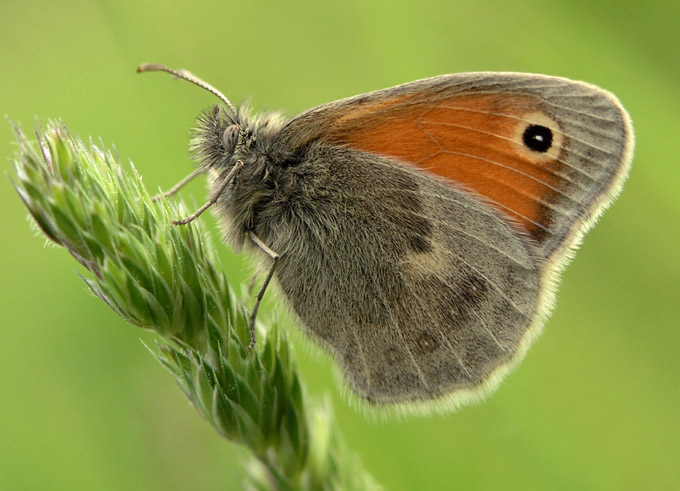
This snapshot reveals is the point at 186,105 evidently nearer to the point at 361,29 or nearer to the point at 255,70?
the point at 255,70

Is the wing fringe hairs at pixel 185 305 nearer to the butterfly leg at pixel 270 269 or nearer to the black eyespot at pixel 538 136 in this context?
the butterfly leg at pixel 270 269

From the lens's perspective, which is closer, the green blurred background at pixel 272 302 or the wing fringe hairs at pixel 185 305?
the wing fringe hairs at pixel 185 305

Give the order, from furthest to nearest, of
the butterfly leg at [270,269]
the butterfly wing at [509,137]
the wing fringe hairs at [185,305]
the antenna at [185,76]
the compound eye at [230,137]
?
the compound eye at [230,137] < the antenna at [185,76] < the butterfly wing at [509,137] < the butterfly leg at [270,269] < the wing fringe hairs at [185,305]

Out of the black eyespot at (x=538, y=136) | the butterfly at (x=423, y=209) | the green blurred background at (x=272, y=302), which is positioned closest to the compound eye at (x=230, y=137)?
the butterfly at (x=423, y=209)

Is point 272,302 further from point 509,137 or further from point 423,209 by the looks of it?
point 509,137

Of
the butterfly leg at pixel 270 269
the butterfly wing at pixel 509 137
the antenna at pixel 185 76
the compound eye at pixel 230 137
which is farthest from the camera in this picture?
the compound eye at pixel 230 137

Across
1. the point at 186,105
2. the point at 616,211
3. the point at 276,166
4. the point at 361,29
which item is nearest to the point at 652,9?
the point at 616,211

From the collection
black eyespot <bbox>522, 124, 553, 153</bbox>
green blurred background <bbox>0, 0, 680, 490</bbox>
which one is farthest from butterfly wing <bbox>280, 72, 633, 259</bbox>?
green blurred background <bbox>0, 0, 680, 490</bbox>

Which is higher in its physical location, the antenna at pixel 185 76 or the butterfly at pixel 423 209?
the antenna at pixel 185 76
